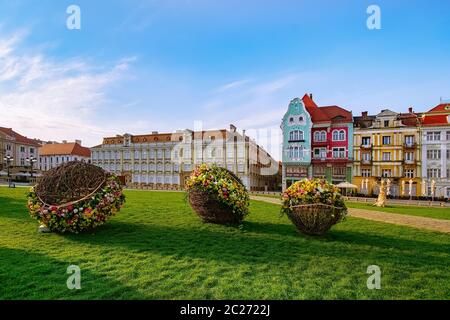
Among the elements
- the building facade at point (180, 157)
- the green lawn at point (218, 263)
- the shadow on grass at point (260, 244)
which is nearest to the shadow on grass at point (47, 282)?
the green lawn at point (218, 263)

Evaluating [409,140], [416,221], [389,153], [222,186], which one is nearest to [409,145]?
[409,140]

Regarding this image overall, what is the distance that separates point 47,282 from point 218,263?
3.23 metres

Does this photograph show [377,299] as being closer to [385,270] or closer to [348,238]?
[385,270]

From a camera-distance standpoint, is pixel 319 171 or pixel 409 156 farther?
pixel 319 171

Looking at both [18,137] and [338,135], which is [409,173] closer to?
[338,135]

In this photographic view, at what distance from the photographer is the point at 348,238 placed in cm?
915

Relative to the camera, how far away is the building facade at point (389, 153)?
39.5m

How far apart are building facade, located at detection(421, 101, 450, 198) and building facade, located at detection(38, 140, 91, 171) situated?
74.2 m

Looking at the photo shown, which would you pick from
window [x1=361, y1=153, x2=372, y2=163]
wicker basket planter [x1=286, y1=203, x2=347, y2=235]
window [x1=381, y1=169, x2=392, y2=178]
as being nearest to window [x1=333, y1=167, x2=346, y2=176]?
window [x1=361, y1=153, x2=372, y2=163]

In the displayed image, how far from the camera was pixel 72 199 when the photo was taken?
8547mm

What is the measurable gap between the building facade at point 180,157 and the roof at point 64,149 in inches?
524

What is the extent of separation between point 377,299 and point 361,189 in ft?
134
